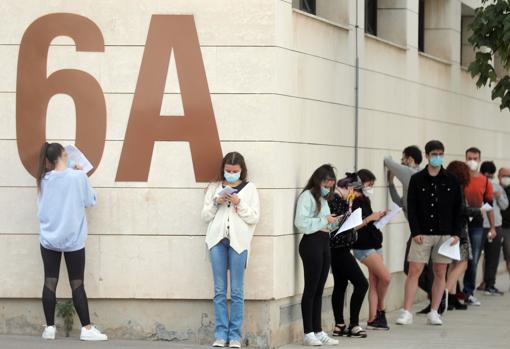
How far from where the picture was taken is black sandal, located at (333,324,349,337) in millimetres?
14766

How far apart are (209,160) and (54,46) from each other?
1895 millimetres

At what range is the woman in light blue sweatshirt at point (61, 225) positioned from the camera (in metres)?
13.1

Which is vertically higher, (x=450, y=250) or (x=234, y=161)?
(x=234, y=161)

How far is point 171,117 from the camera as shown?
44.1 feet

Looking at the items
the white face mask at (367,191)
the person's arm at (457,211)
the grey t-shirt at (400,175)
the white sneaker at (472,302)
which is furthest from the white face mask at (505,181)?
the white face mask at (367,191)

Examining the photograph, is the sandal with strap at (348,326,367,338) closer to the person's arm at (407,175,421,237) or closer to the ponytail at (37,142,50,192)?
the person's arm at (407,175,421,237)

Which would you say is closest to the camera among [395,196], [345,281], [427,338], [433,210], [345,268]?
[345,268]

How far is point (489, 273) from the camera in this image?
68.3 feet

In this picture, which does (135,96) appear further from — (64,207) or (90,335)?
(90,335)

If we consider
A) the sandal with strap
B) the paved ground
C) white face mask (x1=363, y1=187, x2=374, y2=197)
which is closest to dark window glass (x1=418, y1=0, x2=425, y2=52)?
the paved ground

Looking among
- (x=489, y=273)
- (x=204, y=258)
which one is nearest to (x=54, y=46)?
(x=204, y=258)

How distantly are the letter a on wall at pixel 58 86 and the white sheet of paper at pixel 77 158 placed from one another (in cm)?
13

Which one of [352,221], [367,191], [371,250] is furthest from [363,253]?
[352,221]

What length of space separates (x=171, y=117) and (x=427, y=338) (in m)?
3.86
